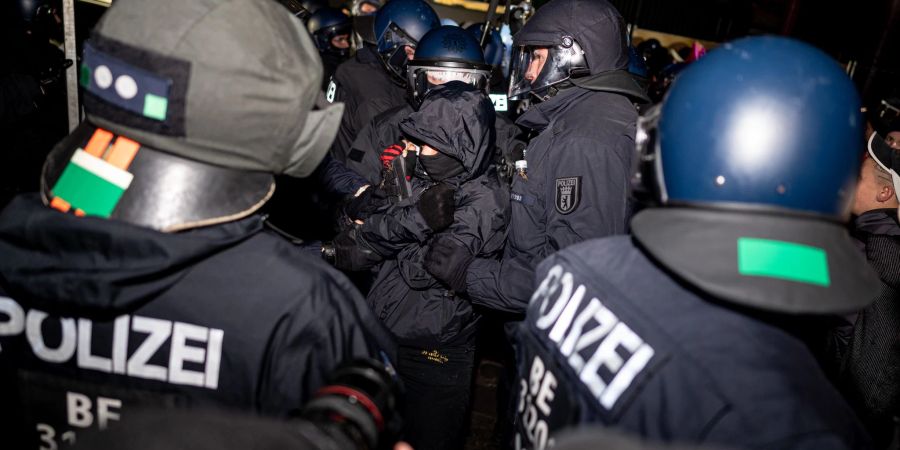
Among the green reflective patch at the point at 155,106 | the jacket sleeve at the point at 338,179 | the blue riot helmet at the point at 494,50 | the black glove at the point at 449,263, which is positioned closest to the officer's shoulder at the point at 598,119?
the black glove at the point at 449,263

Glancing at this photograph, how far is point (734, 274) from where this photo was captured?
3.60 ft

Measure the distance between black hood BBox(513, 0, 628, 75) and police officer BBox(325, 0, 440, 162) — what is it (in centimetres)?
164

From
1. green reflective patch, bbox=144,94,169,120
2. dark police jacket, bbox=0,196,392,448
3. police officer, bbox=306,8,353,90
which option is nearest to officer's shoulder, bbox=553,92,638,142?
dark police jacket, bbox=0,196,392,448

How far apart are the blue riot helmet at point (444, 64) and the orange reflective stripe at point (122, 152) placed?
110 inches

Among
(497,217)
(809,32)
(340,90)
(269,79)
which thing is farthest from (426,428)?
(809,32)

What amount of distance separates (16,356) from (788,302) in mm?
1744

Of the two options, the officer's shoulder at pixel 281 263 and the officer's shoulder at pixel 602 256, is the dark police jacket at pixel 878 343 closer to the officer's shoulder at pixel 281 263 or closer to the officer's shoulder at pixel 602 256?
the officer's shoulder at pixel 602 256

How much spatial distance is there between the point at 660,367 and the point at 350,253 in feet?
6.59

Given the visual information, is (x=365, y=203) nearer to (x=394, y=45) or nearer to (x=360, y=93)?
(x=360, y=93)

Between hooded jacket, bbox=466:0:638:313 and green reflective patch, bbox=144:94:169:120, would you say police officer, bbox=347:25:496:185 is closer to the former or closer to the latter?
hooded jacket, bbox=466:0:638:313

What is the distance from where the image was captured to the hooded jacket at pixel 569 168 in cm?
240

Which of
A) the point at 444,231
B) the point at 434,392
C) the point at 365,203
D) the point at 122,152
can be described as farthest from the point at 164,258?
the point at 365,203

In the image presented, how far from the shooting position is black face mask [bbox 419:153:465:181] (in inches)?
111

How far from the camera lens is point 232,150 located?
1.25 metres
